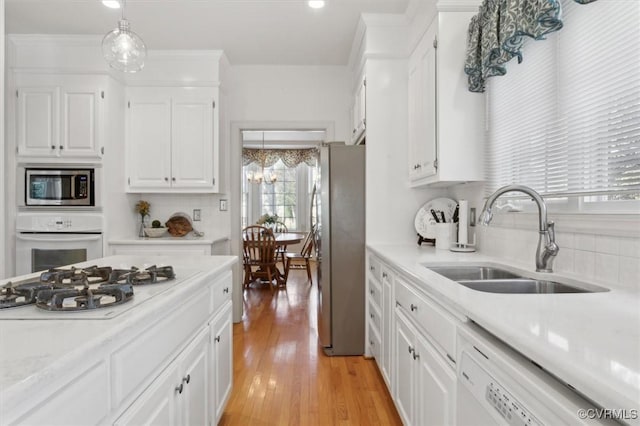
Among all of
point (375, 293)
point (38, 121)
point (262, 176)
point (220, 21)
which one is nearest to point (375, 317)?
point (375, 293)

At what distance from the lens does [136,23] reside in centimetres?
288

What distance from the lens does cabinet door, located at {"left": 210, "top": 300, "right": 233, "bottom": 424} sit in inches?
64.0

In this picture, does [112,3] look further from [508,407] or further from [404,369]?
[508,407]

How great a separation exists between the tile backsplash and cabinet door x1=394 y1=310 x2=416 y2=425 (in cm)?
66

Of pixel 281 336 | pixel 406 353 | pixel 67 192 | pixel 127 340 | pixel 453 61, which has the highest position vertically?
pixel 453 61

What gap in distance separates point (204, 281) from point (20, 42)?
3202 millimetres

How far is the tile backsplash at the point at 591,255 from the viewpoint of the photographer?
1.19 meters

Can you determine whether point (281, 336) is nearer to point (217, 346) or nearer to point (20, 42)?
point (217, 346)

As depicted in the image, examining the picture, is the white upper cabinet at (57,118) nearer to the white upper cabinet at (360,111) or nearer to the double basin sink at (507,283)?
the white upper cabinet at (360,111)

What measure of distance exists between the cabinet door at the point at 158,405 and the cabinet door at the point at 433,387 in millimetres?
915

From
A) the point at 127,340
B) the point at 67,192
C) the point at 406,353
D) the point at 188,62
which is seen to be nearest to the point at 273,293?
the point at 67,192

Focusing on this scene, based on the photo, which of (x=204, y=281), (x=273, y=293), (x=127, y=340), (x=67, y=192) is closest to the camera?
(x=127, y=340)

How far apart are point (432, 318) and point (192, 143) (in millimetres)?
2793

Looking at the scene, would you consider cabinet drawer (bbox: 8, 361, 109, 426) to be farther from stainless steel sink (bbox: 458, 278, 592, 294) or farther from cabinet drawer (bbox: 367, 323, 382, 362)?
cabinet drawer (bbox: 367, 323, 382, 362)
